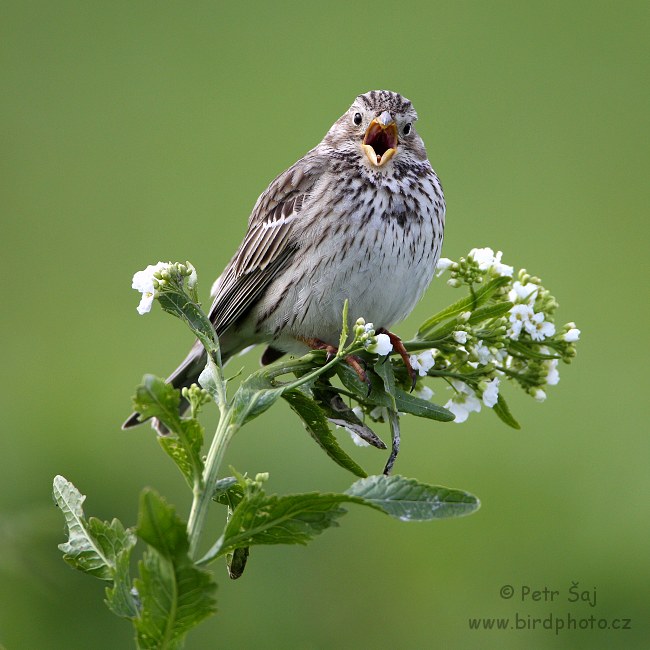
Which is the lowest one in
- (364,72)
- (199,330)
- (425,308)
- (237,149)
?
(199,330)

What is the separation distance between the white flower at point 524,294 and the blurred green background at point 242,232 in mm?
1144

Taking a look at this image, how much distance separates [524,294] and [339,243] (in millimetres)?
1057

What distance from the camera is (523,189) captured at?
9.06 metres

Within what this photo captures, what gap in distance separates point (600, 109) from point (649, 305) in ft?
7.87

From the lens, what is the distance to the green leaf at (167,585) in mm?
1482

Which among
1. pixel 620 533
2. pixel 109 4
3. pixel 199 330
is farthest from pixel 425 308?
pixel 109 4

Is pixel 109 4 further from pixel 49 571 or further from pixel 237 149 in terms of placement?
pixel 49 571

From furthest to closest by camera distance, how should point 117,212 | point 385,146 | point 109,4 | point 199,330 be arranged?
point 109,4 < point 117,212 < point 385,146 < point 199,330

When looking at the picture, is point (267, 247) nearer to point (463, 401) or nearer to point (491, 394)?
point (463, 401)

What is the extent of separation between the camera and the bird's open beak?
11.7 ft

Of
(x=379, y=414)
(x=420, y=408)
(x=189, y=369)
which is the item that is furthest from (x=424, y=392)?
(x=189, y=369)

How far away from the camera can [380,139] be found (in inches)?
146

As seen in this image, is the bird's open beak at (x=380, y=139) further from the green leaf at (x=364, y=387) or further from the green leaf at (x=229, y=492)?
the green leaf at (x=229, y=492)

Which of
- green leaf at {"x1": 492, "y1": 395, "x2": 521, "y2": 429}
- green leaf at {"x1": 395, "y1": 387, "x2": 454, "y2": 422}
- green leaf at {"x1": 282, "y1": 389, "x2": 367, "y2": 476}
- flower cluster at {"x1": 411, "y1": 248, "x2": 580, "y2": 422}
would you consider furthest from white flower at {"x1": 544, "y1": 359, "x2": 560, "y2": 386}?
green leaf at {"x1": 282, "y1": 389, "x2": 367, "y2": 476}
